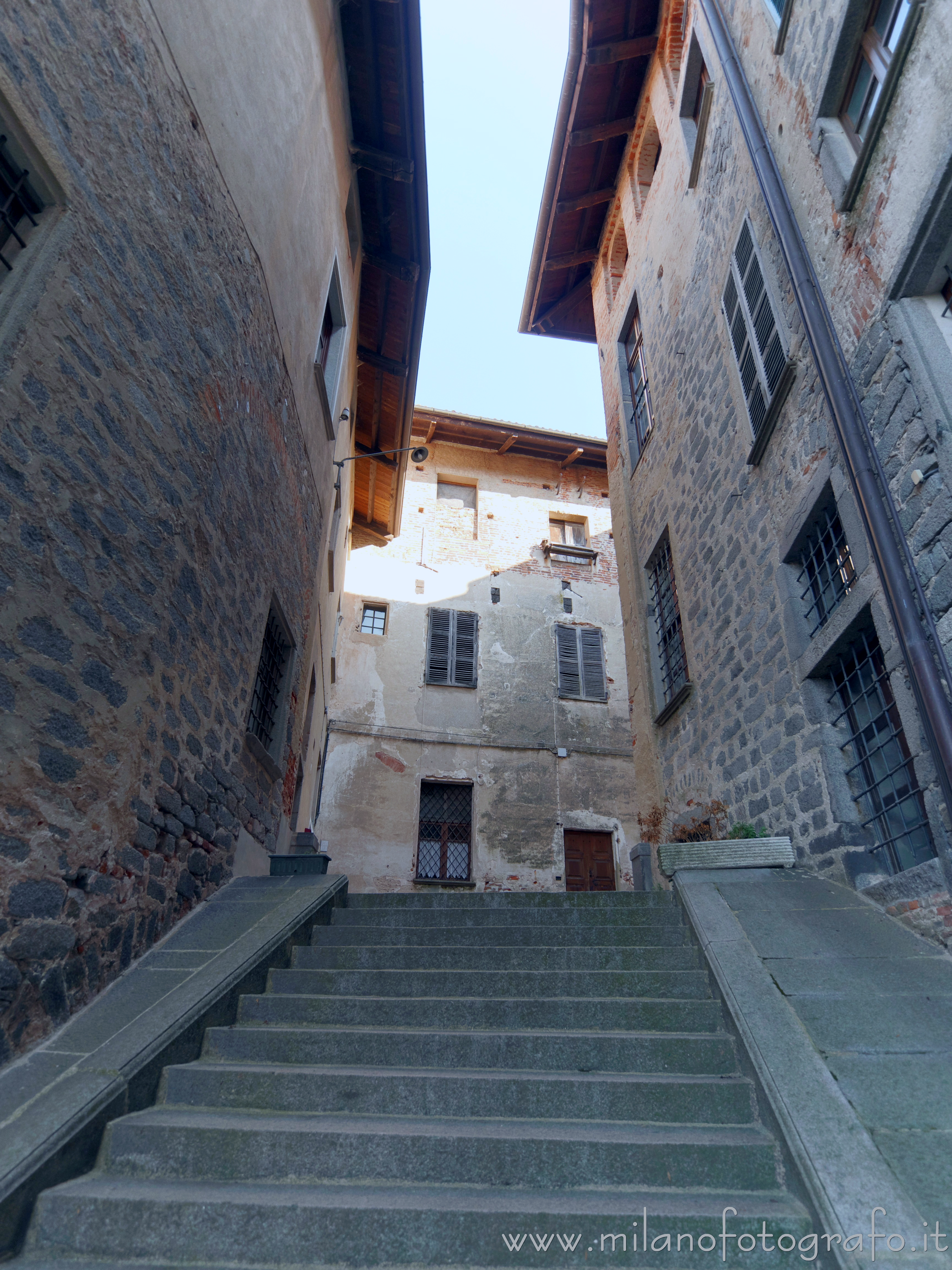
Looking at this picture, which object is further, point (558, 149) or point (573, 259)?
point (573, 259)

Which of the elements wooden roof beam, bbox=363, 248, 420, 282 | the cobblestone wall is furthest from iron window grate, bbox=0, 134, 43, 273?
wooden roof beam, bbox=363, 248, 420, 282

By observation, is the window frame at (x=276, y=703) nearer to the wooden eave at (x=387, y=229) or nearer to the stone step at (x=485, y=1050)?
the stone step at (x=485, y=1050)

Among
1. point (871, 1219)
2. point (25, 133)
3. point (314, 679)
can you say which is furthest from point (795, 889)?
point (314, 679)

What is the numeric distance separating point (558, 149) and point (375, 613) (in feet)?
26.0

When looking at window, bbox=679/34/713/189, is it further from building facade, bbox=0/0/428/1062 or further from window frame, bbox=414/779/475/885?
window frame, bbox=414/779/475/885

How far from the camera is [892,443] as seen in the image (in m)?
3.93

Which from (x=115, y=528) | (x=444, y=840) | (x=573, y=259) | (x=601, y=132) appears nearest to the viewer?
(x=115, y=528)

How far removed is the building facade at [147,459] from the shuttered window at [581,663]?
710 cm

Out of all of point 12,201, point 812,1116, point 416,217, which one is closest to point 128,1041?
point 812,1116

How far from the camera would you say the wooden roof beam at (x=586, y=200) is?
11438 mm

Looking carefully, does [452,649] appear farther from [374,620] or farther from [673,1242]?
[673,1242]

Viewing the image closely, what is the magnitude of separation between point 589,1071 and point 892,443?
3.46m

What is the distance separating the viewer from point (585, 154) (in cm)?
1098

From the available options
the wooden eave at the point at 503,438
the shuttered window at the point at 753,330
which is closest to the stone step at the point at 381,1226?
the shuttered window at the point at 753,330
